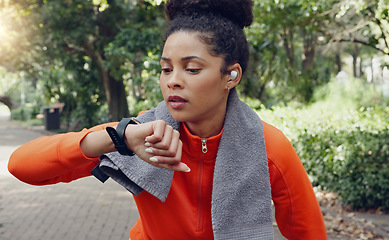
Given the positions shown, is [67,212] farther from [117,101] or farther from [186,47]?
[117,101]

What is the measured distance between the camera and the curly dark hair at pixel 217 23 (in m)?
1.84

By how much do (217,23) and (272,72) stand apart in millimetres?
12649

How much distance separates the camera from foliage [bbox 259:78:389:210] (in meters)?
6.11

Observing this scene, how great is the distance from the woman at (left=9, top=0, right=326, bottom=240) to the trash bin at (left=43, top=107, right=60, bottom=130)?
18598 millimetres

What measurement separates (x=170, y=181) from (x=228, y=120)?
0.40 meters

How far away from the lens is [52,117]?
1983 cm

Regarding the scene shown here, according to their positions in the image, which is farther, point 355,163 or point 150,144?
point 355,163

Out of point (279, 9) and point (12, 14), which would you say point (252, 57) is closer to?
point (279, 9)

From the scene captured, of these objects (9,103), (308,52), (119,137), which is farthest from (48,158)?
(9,103)

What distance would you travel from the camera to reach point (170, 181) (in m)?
1.86

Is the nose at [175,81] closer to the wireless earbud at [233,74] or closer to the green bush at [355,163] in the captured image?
the wireless earbud at [233,74]

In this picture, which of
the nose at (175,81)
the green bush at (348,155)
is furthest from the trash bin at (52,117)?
the nose at (175,81)

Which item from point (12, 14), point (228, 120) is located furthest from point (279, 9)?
point (12, 14)

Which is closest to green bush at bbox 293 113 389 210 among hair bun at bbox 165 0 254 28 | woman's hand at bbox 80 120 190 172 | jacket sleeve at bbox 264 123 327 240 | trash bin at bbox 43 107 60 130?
jacket sleeve at bbox 264 123 327 240
